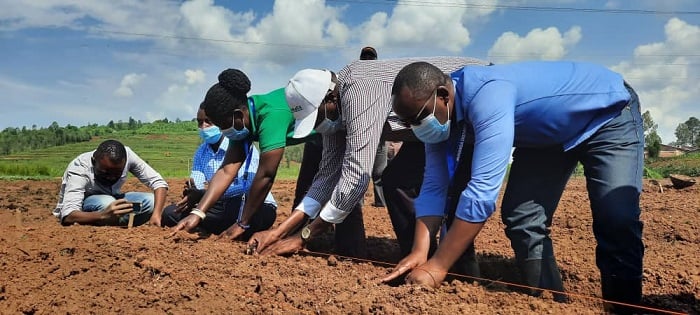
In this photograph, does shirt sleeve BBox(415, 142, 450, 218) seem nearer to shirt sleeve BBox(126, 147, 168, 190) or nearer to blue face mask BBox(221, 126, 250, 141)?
blue face mask BBox(221, 126, 250, 141)

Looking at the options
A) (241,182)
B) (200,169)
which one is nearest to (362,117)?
(241,182)

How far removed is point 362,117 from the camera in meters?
3.13

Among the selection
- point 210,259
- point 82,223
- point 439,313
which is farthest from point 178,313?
point 82,223

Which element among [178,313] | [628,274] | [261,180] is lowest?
[178,313]

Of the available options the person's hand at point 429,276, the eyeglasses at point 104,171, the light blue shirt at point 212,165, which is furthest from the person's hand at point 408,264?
the eyeglasses at point 104,171

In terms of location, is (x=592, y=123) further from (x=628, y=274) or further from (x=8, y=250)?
(x=8, y=250)

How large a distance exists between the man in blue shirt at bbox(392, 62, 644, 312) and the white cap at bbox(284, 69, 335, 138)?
0.80 meters

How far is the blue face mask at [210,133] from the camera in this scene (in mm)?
4887

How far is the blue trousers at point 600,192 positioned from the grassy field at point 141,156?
18787 mm

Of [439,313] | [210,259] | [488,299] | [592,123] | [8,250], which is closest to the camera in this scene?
[439,313]

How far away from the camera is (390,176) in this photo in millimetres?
3730

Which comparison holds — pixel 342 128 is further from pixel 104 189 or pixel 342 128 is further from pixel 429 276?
pixel 104 189

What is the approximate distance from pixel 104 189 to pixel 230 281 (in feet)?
9.35

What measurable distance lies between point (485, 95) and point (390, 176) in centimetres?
137
